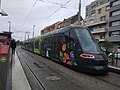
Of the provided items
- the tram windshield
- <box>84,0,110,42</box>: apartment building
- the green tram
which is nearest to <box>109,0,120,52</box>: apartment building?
<box>84,0,110,42</box>: apartment building

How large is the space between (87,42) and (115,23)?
158 feet

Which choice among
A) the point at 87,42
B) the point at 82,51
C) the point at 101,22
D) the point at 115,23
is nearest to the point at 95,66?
the point at 82,51

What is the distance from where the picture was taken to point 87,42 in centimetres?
1262

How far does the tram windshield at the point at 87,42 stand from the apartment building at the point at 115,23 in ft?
146

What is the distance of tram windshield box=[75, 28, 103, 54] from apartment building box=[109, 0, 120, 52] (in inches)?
1751

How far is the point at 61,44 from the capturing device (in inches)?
610

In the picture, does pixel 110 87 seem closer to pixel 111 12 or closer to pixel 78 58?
pixel 78 58

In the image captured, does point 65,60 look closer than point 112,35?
Yes

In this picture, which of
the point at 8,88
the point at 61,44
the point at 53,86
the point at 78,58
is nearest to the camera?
the point at 8,88

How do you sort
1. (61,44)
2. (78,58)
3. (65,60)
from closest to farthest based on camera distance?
(78,58) < (65,60) < (61,44)

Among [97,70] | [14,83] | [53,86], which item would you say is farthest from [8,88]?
[97,70]

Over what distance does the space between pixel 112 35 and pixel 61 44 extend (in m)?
46.7

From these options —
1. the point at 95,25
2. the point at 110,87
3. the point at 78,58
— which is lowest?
the point at 110,87

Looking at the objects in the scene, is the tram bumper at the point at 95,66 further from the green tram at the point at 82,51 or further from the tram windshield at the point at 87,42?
the tram windshield at the point at 87,42
